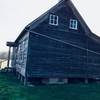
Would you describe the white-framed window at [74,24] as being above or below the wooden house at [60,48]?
above

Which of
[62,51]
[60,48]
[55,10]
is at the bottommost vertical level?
[62,51]

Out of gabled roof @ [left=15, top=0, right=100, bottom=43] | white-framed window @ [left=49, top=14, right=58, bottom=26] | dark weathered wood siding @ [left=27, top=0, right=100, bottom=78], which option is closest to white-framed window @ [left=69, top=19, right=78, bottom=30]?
dark weathered wood siding @ [left=27, top=0, right=100, bottom=78]

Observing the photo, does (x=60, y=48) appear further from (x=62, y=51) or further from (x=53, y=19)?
(x=53, y=19)

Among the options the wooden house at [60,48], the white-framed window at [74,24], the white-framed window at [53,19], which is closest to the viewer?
the wooden house at [60,48]

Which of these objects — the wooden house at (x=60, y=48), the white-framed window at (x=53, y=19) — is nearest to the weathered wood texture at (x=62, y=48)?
the wooden house at (x=60, y=48)

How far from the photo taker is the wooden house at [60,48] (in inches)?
635

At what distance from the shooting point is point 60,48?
17203 millimetres

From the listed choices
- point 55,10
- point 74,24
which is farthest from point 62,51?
point 55,10

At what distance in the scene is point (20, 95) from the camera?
12.0m

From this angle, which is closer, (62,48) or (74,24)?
(62,48)

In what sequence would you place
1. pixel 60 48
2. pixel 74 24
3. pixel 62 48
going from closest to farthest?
pixel 60 48 → pixel 62 48 → pixel 74 24

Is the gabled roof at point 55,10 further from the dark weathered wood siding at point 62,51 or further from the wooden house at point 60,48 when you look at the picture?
the dark weathered wood siding at point 62,51

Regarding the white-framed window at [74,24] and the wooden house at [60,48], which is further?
the white-framed window at [74,24]

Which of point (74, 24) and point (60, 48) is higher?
point (74, 24)
